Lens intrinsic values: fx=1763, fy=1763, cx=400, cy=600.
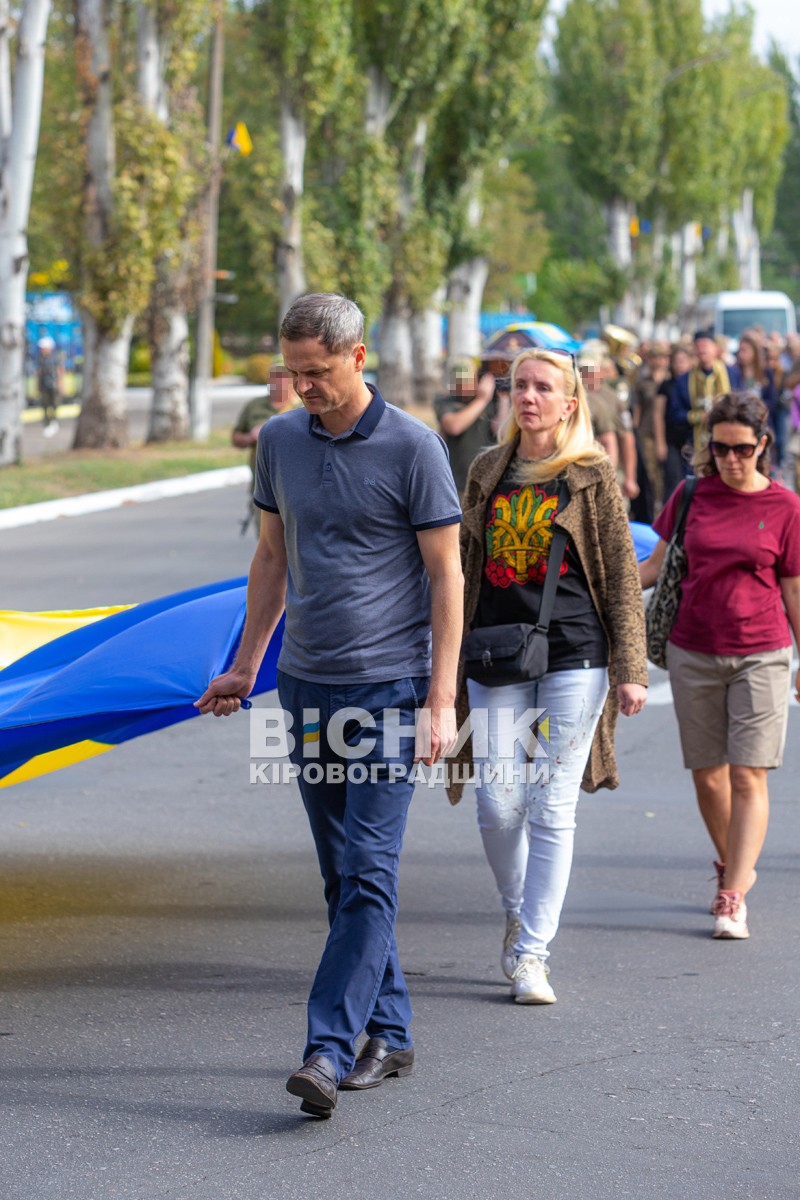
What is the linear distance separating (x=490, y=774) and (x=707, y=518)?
1.29 meters

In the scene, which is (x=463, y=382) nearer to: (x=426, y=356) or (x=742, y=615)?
(x=742, y=615)

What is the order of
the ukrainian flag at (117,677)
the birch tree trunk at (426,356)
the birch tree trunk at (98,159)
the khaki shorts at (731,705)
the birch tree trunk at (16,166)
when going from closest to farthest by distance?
the ukrainian flag at (117,677)
the khaki shorts at (731,705)
the birch tree trunk at (16,166)
the birch tree trunk at (98,159)
the birch tree trunk at (426,356)

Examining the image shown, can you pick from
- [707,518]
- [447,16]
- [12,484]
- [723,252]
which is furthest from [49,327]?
→ [707,518]

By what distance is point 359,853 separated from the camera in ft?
13.8

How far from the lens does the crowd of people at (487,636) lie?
166 inches

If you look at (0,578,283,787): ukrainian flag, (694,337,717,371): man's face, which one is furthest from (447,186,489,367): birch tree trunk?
(0,578,283,787): ukrainian flag

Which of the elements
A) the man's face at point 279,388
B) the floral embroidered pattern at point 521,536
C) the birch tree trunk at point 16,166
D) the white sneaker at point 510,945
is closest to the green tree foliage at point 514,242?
the birch tree trunk at point 16,166

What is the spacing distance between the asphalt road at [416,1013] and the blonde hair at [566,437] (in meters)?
1.53

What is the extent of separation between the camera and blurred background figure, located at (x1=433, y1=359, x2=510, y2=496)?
34.1ft

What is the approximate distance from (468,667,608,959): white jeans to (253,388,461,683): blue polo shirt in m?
0.86

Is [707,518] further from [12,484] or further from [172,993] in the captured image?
[12,484]

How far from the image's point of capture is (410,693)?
4273 millimetres

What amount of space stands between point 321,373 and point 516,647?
1212 millimetres

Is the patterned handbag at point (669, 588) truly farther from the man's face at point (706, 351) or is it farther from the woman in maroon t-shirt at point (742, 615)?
the man's face at point (706, 351)
